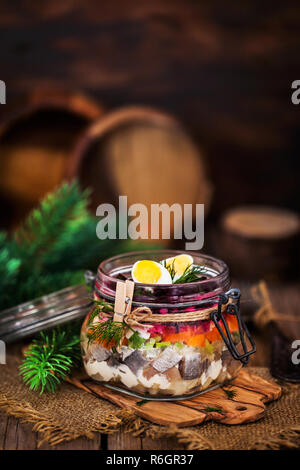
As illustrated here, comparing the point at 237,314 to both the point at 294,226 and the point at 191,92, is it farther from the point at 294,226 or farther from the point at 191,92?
the point at 191,92

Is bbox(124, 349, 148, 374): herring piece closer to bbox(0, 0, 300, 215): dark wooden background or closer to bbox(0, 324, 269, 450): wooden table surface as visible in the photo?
bbox(0, 324, 269, 450): wooden table surface

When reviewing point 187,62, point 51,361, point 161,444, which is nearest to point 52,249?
point 51,361

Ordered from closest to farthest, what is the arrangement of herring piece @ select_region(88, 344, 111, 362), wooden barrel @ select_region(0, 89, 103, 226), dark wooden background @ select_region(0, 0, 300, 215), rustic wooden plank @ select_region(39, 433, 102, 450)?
1. rustic wooden plank @ select_region(39, 433, 102, 450)
2. herring piece @ select_region(88, 344, 111, 362)
3. wooden barrel @ select_region(0, 89, 103, 226)
4. dark wooden background @ select_region(0, 0, 300, 215)

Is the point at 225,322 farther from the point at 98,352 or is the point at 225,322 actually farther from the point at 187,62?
the point at 187,62

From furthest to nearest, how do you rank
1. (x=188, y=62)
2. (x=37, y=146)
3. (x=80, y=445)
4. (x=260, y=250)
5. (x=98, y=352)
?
(x=188, y=62), (x=37, y=146), (x=260, y=250), (x=98, y=352), (x=80, y=445)

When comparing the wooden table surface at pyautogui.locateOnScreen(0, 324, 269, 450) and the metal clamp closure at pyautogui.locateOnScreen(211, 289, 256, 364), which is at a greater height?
the metal clamp closure at pyautogui.locateOnScreen(211, 289, 256, 364)

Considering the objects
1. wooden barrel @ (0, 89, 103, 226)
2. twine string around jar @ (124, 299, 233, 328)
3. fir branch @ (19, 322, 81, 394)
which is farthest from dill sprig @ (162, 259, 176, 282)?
wooden barrel @ (0, 89, 103, 226)

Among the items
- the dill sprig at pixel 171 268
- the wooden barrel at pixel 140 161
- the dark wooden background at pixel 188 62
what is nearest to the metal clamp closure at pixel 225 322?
the dill sprig at pixel 171 268
